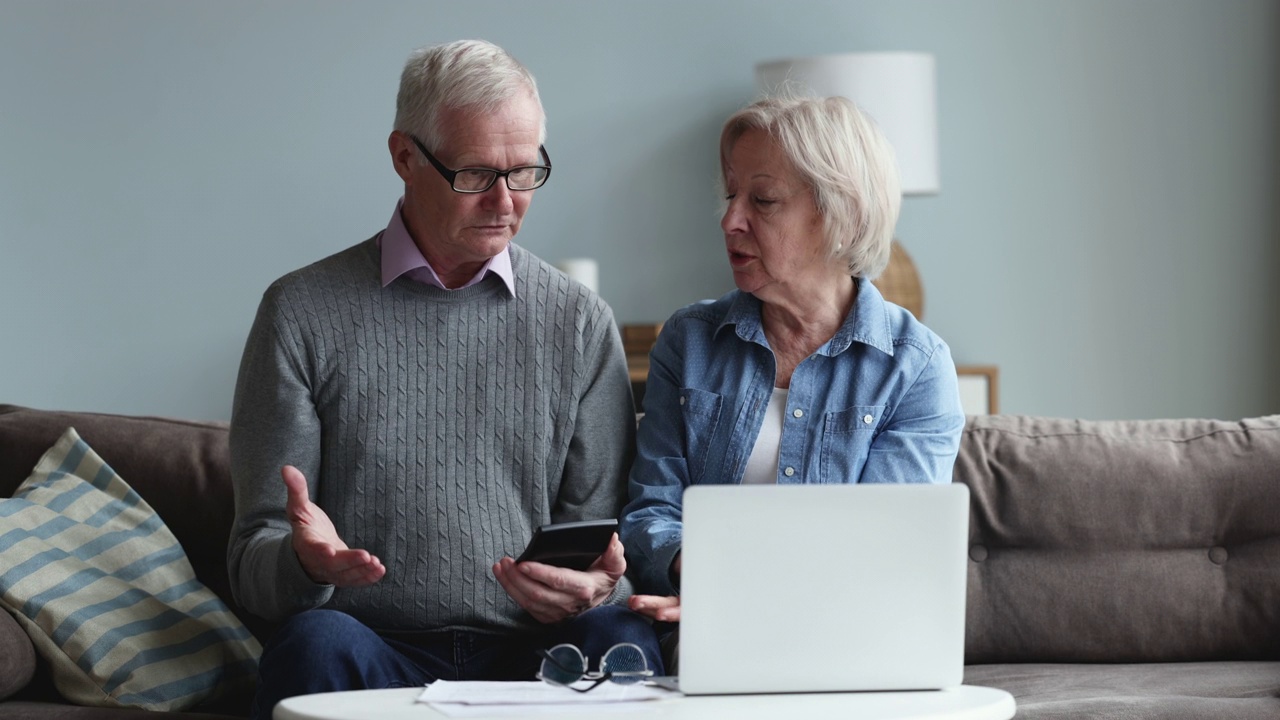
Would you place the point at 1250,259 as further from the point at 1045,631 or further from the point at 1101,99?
the point at 1045,631

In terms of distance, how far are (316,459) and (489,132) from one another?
19.3 inches

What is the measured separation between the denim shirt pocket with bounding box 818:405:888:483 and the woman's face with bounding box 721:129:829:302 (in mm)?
189

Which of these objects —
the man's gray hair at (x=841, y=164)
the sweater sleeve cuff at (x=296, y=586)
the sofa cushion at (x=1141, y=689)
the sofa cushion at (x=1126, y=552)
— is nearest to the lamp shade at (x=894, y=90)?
the sofa cushion at (x=1126, y=552)

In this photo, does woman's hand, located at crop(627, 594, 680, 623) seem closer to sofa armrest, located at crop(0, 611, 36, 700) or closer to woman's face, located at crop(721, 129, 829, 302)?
woman's face, located at crop(721, 129, 829, 302)

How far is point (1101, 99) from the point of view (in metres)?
3.77

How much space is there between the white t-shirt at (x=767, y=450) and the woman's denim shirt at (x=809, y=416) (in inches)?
0.4

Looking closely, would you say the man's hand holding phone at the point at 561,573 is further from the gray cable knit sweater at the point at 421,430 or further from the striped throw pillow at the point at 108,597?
the striped throw pillow at the point at 108,597

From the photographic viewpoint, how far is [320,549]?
1443mm

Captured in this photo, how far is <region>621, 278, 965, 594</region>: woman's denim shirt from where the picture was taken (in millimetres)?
1762

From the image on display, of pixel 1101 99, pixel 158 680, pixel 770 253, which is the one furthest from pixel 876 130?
pixel 1101 99

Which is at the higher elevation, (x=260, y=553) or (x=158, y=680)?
(x=260, y=553)

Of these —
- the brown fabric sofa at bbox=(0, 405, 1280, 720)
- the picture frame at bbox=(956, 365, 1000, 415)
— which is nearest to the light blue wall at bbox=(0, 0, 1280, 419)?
the picture frame at bbox=(956, 365, 1000, 415)

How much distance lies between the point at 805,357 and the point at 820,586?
0.66 metres

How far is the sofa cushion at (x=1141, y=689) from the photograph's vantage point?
1.76 m
